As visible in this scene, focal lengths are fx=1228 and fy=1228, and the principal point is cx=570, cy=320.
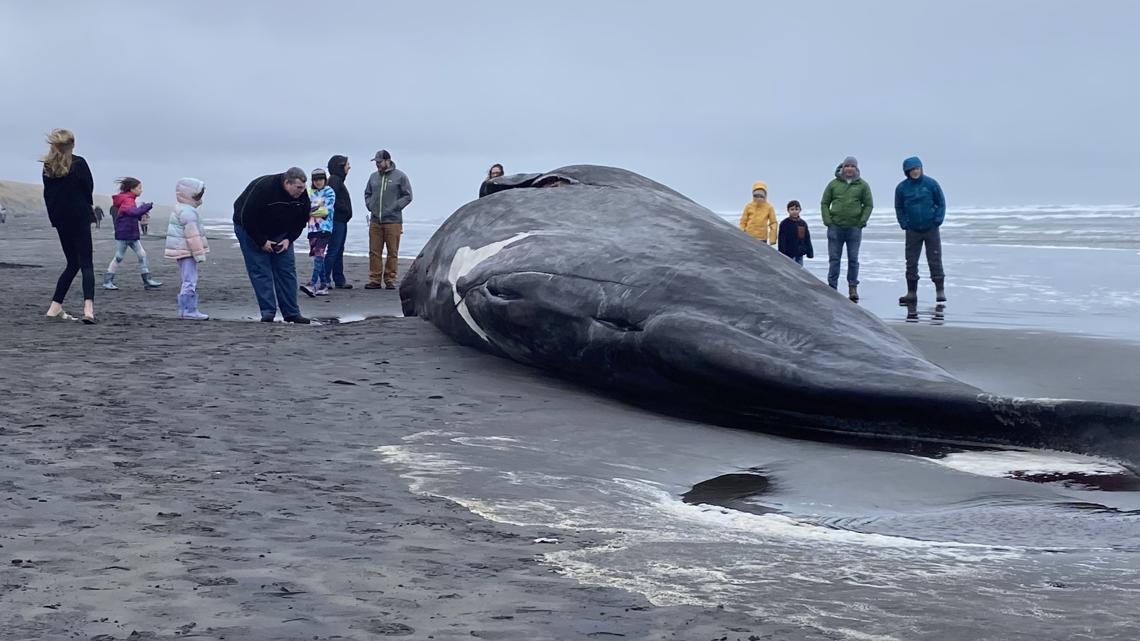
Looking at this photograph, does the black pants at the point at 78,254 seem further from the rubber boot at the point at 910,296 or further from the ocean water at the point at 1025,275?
the rubber boot at the point at 910,296

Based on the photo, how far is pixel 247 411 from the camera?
19.9 feet

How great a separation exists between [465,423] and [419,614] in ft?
10.1

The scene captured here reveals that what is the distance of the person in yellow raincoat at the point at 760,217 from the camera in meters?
16.0

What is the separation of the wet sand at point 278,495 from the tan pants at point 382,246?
6494 mm

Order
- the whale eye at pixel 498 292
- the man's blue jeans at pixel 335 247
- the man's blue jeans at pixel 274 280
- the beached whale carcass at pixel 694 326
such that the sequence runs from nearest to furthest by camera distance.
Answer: the beached whale carcass at pixel 694 326 → the whale eye at pixel 498 292 → the man's blue jeans at pixel 274 280 → the man's blue jeans at pixel 335 247

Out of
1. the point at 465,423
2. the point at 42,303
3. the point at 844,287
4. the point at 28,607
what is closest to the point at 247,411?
the point at 465,423

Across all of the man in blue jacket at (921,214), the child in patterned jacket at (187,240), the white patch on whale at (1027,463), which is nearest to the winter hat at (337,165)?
the child in patterned jacket at (187,240)

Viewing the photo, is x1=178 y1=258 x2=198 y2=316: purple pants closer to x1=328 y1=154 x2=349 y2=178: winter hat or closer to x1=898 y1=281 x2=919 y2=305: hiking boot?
x1=328 y1=154 x2=349 y2=178: winter hat

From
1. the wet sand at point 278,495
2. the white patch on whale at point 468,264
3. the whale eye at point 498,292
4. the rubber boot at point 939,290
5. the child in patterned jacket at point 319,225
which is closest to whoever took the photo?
the wet sand at point 278,495

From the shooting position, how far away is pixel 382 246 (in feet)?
51.9

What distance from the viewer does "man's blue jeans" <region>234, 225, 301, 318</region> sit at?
10.9 metres

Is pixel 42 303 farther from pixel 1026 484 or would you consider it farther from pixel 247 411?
pixel 1026 484

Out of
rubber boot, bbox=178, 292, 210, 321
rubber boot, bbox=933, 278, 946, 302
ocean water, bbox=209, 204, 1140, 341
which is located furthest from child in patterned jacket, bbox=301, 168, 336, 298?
rubber boot, bbox=933, 278, 946, 302

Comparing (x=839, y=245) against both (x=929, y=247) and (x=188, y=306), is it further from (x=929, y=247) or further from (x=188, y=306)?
(x=188, y=306)
